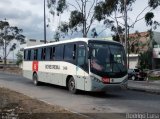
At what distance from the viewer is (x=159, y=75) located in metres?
50.7

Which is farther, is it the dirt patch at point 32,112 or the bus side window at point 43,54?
the bus side window at point 43,54

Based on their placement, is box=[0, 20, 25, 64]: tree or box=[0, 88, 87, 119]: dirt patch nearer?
box=[0, 88, 87, 119]: dirt patch

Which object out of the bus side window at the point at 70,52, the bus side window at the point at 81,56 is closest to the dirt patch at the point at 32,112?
the bus side window at the point at 81,56

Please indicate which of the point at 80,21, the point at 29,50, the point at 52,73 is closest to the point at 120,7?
the point at 80,21

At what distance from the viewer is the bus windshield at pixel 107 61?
1847cm

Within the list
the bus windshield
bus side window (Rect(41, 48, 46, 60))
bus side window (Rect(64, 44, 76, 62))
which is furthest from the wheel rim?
bus side window (Rect(41, 48, 46, 60))

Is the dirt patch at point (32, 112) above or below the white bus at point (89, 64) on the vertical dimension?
below

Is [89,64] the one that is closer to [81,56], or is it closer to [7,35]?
[81,56]

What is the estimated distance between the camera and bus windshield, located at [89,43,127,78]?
18466 mm

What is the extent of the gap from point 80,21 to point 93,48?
34.3 meters

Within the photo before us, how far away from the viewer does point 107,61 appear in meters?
18.6

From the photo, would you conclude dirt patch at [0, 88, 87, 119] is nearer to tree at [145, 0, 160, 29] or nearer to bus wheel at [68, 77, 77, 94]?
bus wheel at [68, 77, 77, 94]

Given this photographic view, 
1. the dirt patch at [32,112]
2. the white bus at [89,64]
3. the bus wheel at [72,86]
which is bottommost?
the dirt patch at [32,112]

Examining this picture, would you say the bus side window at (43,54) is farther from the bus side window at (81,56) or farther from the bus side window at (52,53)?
the bus side window at (81,56)
